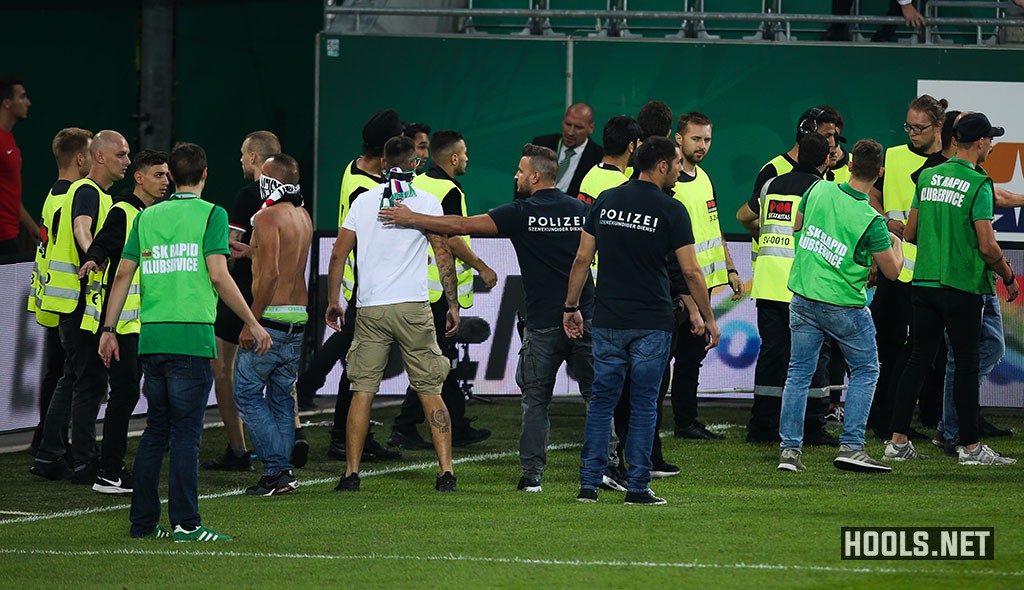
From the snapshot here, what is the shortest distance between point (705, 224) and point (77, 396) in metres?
4.30

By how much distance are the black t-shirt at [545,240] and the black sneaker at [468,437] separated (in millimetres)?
2220

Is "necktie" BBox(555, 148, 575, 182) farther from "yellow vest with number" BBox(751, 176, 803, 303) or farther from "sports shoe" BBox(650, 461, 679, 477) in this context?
"sports shoe" BBox(650, 461, 679, 477)

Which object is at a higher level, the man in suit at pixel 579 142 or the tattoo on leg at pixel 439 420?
the man in suit at pixel 579 142

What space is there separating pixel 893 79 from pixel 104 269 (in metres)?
8.34

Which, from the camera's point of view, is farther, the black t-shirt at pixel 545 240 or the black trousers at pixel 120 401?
the black trousers at pixel 120 401

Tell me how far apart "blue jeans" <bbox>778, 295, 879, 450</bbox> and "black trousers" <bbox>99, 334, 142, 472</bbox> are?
3954 mm

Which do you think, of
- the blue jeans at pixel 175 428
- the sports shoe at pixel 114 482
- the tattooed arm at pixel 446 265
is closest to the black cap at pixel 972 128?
the tattooed arm at pixel 446 265

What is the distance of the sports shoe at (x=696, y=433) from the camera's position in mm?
11055

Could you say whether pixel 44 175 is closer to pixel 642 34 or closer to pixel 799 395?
pixel 642 34

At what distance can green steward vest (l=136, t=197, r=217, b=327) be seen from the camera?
7484 millimetres

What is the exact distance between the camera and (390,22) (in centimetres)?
1570

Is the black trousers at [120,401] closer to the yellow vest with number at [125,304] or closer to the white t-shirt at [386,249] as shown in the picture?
the yellow vest with number at [125,304]

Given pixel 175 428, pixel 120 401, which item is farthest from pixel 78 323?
pixel 175 428

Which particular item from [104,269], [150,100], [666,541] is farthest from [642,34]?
[666,541]
